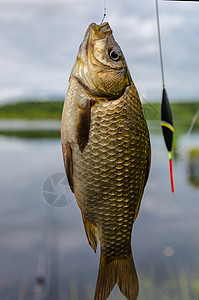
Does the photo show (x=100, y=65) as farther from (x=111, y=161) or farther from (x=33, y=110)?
(x=33, y=110)

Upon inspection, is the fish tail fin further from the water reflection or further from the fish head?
the water reflection

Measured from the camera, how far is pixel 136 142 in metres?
0.58

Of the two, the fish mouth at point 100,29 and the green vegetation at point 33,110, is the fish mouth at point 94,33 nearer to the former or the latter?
the fish mouth at point 100,29

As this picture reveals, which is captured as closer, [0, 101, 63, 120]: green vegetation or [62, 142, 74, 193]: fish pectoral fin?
[62, 142, 74, 193]: fish pectoral fin

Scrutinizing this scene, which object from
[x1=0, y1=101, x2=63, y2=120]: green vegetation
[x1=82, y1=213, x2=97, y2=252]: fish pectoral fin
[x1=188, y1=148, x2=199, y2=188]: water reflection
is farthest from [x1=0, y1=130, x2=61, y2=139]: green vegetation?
[x1=188, y1=148, x2=199, y2=188]: water reflection

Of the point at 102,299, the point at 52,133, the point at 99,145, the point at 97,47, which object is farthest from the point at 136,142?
the point at 52,133

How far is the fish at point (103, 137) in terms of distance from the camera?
1.83 feet

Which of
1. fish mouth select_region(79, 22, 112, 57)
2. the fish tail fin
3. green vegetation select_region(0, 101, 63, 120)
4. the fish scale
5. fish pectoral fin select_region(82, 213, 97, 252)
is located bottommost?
the fish tail fin

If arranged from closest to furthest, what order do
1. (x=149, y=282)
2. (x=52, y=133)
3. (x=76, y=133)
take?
1. (x=76, y=133)
2. (x=52, y=133)
3. (x=149, y=282)

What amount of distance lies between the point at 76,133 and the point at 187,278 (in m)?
2.17

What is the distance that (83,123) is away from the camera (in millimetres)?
545

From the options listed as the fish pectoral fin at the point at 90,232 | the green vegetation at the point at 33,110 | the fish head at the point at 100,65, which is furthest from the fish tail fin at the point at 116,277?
the green vegetation at the point at 33,110

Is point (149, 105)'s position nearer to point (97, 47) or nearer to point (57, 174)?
point (57, 174)

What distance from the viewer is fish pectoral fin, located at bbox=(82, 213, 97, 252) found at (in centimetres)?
61
